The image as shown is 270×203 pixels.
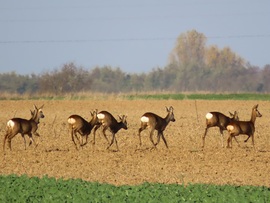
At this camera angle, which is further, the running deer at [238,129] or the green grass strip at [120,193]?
the running deer at [238,129]

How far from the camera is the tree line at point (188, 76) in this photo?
118 meters

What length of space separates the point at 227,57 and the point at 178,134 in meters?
110

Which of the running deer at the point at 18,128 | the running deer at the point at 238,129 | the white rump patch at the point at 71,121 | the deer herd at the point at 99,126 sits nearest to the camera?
the running deer at the point at 18,128

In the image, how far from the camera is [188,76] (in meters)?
127

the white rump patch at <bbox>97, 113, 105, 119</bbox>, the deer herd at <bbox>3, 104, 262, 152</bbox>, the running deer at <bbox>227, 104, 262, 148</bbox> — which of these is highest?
the white rump patch at <bbox>97, 113, 105, 119</bbox>

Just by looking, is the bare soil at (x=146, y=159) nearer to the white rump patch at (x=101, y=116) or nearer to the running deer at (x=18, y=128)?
the running deer at (x=18, y=128)

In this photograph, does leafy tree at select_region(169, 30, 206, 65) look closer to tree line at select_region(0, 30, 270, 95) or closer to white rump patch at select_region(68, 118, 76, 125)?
tree line at select_region(0, 30, 270, 95)

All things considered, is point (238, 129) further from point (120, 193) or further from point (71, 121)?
point (120, 193)

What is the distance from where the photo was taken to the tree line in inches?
4648

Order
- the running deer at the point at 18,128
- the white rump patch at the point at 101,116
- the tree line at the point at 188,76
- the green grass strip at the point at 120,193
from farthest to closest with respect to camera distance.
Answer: the tree line at the point at 188,76 < the white rump patch at the point at 101,116 < the running deer at the point at 18,128 < the green grass strip at the point at 120,193

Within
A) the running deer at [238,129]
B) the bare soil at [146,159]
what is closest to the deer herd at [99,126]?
the running deer at [238,129]

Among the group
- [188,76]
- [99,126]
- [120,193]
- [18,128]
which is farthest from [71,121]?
[188,76]

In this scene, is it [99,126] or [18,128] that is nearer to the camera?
[18,128]

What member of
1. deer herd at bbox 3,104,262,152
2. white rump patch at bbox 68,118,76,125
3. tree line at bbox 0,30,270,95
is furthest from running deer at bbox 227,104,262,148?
tree line at bbox 0,30,270,95
